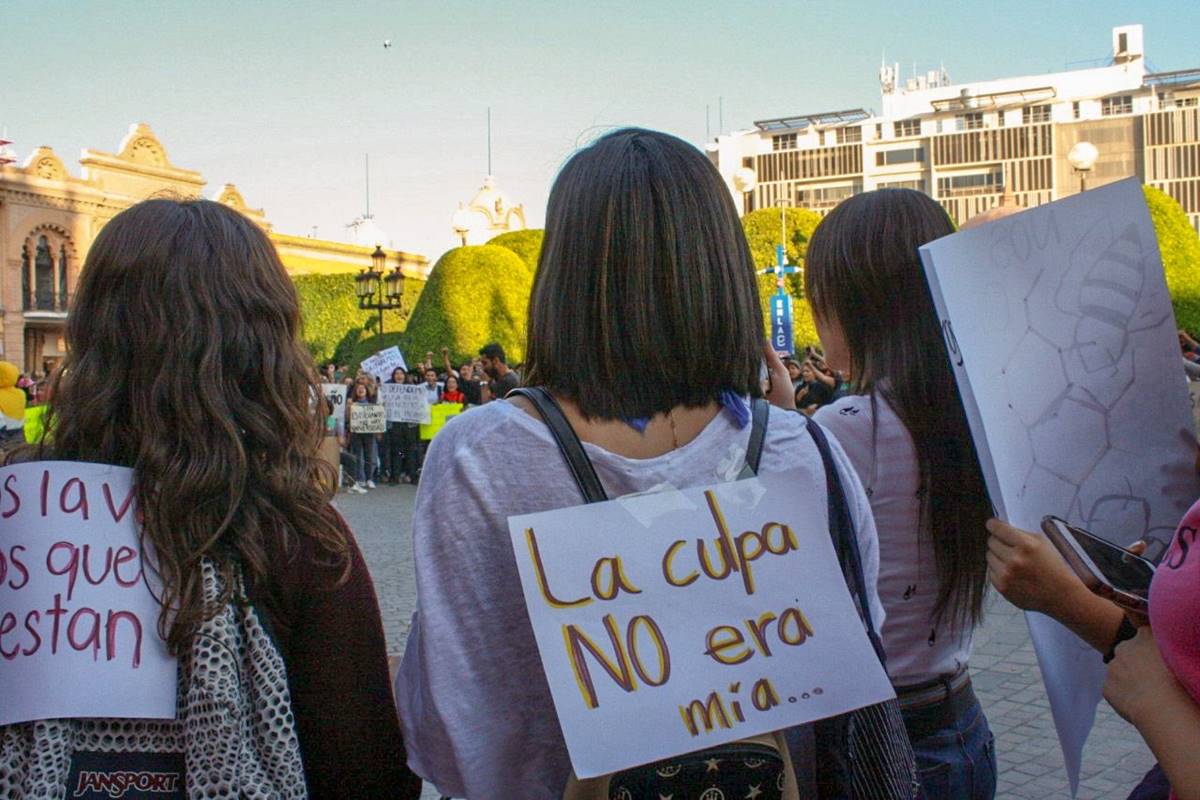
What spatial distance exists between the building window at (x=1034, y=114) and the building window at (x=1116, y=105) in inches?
158

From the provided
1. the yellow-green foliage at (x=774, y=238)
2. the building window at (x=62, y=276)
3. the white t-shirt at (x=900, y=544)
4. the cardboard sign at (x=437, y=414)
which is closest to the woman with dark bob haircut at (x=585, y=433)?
the white t-shirt at (x=900, y=544)

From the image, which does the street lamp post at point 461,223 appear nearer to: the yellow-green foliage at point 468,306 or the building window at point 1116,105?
the yellow-green foliage at point 468,306

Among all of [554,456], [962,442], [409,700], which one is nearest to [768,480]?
[554,456]

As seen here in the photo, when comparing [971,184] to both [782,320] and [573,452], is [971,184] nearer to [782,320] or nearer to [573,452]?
[782,320]

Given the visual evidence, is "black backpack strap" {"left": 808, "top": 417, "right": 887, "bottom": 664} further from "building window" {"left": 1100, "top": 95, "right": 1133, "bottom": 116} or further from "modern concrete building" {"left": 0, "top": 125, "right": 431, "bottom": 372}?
"building window" {"left": 1100, "top": 95, "right": 1133, "bottom": 116}

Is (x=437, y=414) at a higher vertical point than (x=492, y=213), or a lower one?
lower

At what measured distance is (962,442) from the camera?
6.56 ft

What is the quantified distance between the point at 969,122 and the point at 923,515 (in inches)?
3779

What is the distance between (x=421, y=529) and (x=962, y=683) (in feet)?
3.65

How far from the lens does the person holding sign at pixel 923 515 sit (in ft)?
6.36

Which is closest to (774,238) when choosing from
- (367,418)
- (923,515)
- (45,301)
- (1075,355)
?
(367,418)

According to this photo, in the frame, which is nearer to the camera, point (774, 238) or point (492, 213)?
point (774, 238)

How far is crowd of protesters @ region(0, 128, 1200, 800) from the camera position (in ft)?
4.55

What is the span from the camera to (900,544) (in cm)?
197
